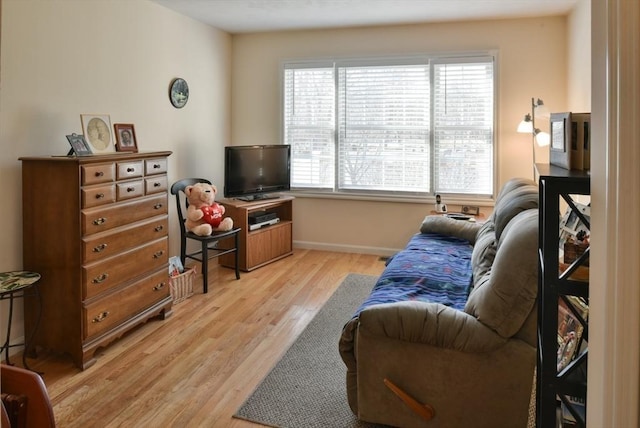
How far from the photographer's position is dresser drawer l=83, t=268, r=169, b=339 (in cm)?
275

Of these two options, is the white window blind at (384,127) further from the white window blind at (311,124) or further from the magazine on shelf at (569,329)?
the magazine on shelf at (569,329)

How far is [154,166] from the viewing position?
3.27 metres

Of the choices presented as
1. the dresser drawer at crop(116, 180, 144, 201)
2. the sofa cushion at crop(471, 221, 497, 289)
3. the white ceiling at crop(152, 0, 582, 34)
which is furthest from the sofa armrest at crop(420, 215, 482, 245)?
the dresser drawer at crop(116, 180, 144, 201)

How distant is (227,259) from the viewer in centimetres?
487

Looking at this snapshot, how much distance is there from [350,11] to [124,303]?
3280mm

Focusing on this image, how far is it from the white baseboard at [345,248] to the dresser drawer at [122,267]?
2.37m

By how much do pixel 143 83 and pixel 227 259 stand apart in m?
1.89

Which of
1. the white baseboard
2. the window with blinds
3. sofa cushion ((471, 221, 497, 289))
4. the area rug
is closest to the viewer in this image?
the area rug

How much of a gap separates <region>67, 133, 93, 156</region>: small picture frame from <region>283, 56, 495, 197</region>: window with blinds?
2739mm

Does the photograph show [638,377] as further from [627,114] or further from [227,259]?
[227,259]

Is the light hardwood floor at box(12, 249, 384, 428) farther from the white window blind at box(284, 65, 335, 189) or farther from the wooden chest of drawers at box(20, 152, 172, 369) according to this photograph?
the white window blind at box(284, 65, 335, 189)

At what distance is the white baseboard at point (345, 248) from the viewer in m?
5.32

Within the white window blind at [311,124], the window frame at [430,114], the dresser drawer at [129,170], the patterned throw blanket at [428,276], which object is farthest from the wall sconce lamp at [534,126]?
the dresser drawer at [129,170]

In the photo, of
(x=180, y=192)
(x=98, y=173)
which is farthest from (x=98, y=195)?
(x=180, y=192)
